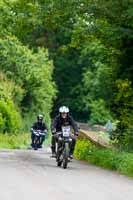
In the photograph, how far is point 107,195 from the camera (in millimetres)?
13367

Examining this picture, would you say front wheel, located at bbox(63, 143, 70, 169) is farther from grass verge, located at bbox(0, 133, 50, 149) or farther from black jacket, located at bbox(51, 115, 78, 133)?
grass verge, located at bbox(0, 133, 50, 149)

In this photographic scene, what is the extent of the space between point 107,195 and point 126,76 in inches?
449

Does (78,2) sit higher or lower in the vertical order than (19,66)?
higher

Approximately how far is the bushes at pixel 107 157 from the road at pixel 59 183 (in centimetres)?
38

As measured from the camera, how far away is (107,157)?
20.8m

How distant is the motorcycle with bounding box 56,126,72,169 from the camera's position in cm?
1969

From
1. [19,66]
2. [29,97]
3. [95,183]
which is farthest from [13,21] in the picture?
[29,97]

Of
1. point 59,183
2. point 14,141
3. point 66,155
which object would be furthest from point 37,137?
point 59,183

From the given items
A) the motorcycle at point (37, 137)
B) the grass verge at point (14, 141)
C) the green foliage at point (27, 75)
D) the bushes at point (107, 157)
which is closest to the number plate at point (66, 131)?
the bushes at point (107, 157)

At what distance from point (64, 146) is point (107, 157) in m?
1.49

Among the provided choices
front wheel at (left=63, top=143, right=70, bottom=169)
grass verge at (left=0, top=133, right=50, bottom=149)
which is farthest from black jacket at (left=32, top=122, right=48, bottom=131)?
front wheel at (left=63, top=143, right=70, bottom=169)

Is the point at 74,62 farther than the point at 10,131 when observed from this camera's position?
Yes

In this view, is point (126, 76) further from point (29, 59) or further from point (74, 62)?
point (74, 62)

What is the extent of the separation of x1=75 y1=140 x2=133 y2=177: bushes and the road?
38 cm
